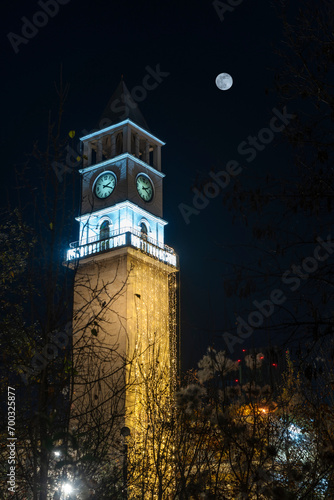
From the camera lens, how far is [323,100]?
225 inches

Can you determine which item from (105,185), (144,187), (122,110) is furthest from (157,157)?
(105,185)

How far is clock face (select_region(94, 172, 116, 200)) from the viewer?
1335 inches

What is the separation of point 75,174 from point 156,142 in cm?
3166

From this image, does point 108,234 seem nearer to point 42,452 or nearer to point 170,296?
point 170,296

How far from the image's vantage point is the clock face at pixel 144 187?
34.4m

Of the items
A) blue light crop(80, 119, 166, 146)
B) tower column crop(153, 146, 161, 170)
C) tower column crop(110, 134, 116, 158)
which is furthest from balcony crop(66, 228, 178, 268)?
blue light crop(80, 119, 166, 146)

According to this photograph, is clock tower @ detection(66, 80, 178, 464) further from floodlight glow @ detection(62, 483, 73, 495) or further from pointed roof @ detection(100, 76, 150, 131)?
floodlight glow @ detection(62, 483, 73, 495)

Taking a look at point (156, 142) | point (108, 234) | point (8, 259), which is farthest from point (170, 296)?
point (8, 259)

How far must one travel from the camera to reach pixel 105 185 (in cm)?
3425

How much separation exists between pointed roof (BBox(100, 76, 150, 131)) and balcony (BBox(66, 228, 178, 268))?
828 centimetres

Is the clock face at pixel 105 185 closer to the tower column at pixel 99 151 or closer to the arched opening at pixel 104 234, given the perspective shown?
Answer: the tower column at pixel 99 151

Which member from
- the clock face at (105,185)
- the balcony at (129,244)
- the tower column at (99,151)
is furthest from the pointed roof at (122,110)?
the balcony at (129,244)

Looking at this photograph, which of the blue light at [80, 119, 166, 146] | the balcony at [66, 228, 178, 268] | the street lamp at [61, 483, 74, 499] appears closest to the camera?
the street lamp at [61, 483, 74, 499]

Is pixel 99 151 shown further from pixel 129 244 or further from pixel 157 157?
pixel 129 244
